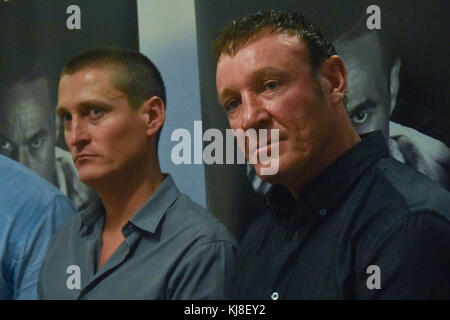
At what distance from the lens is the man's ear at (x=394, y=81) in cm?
137

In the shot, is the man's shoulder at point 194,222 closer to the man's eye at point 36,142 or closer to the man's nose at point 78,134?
the man's nose at point 78,134

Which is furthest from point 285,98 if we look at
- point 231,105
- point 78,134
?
point 78,134

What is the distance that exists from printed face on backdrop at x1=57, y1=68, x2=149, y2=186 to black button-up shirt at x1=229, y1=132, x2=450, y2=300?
1.30 ft

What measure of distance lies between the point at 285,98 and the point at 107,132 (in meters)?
0.50

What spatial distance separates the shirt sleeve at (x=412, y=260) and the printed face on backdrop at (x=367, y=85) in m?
0.40

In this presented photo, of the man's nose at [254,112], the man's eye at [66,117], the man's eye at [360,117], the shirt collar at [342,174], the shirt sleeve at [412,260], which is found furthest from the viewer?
the man's eye at [66,117]

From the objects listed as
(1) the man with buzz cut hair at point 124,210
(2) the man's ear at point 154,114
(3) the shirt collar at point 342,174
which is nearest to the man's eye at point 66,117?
(1) the man with buzz cut hair at point 124,210

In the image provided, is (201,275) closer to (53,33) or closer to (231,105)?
(231,105)

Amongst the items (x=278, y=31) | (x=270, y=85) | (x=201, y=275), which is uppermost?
(x=278, y=31)

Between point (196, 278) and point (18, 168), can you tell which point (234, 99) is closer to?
point (196, 278)

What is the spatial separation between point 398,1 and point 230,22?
463mm

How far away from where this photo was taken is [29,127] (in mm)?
1585

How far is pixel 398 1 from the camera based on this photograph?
1414 mm
